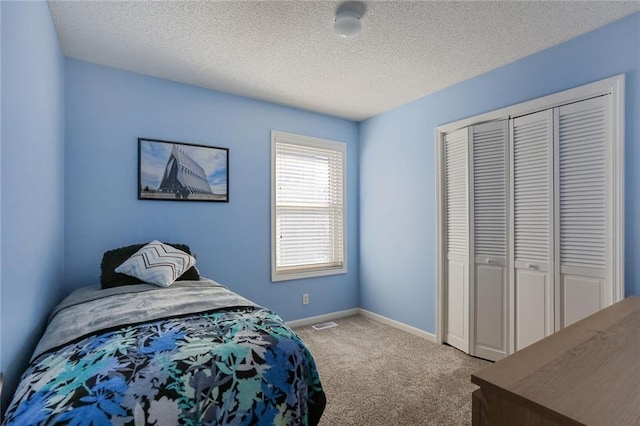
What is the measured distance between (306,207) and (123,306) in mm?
2301

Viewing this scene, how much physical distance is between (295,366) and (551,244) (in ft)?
7.08

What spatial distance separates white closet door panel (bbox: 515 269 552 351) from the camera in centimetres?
238

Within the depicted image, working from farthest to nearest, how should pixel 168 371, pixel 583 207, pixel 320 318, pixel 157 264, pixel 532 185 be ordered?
pixel 320 318
pixel 532 185
pixel 157 264
pixel 583 207
pixel 168 371

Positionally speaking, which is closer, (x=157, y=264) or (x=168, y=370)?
(x=168, y=370)

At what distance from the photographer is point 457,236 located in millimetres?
3014

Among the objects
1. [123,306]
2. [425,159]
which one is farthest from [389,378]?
[425,159]

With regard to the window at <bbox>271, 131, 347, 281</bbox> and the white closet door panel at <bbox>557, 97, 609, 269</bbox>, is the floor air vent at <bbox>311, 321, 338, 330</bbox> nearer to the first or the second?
the window at <bbox>271, 131, 347, 281</bbox>

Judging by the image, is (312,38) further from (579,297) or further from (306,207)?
(579,297)

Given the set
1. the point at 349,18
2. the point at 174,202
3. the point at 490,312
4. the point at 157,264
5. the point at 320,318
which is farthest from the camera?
the point at 320,318

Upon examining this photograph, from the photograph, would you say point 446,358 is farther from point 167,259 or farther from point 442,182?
point 167,259

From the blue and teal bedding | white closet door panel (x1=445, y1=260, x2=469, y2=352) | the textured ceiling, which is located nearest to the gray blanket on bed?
the blue and teal bedding

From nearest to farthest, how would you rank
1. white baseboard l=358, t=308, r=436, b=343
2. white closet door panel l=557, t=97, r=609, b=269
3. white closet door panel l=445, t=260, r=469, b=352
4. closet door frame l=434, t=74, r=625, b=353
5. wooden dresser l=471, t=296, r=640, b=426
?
wooden dresser l=471, t=296, r=640, b=426, closet door frame l=434, t=74, r=625, b=353, white closet door panel l=557, t=97, r=609, b=269, white closet door panel l=445, t=260, r=469, b=352, white baseboard l=358, t=308, r=436, b=343

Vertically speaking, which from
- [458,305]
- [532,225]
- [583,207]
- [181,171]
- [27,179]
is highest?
[181,171]

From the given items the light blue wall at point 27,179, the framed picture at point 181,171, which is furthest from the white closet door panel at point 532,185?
the light blue wall at point 27,179
